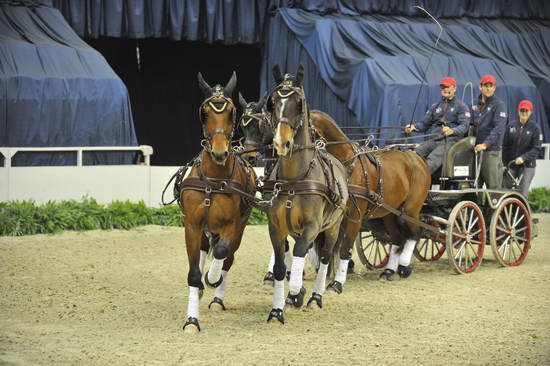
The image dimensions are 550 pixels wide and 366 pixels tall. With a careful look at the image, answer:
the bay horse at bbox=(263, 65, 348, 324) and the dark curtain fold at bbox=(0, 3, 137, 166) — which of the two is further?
the dark curtain fold at bbox=(0, 3, 137, 166)

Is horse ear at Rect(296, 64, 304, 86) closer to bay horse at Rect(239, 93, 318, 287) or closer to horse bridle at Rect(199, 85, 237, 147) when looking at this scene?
horse bridle at Rect(199, 85, 237, 147)

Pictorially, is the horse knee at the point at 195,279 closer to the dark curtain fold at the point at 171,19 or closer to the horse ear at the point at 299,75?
the horse ear at the point at 299,75

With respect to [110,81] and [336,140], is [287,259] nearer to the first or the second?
[336,140]

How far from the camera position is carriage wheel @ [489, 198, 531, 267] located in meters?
9.57

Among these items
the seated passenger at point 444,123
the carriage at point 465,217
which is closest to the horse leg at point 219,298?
the carriage at point 465,217

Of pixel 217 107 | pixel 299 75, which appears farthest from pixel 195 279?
pixel 299 75

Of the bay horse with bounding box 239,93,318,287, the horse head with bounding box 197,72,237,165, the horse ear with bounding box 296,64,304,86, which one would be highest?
the horse ear with bounding box 296,64,304,86

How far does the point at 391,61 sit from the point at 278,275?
10.9m

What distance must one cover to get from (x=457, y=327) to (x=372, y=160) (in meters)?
2.30

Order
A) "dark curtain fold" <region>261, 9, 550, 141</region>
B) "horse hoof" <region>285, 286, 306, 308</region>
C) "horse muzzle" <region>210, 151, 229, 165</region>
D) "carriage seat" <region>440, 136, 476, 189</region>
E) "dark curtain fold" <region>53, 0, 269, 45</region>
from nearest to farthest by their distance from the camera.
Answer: "horse muzzle" <region>210, 151, 229, 165</region>, "horse hoof" <region>285, 286, 306, 308</region>, "carriage seat" <region>440, 136, 476, 189</region>, "dark curtain fold" <region>261, 9, 550, 141</region>, "dark curtain fold" <region>53, 0, 269, 45</region>

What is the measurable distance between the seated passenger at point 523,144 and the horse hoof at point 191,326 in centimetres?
535

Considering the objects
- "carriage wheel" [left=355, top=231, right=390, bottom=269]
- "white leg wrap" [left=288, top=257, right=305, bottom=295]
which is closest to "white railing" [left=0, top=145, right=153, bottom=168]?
"carriage wheel" [left=355, top=231, right=390, bottom=269]

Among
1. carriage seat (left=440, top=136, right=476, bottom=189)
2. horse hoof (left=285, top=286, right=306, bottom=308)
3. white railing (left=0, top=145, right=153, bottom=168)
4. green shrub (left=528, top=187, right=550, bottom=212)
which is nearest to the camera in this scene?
horse hoof (left=285, top=286, right=306, bottom=308)

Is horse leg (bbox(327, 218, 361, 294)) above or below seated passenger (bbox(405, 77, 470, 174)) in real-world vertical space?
below
